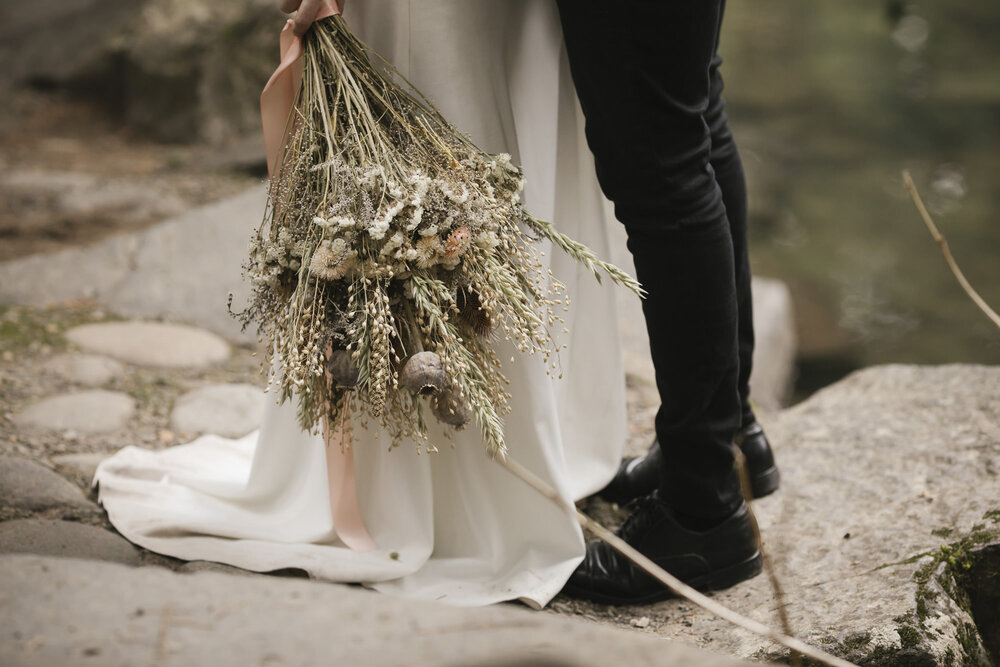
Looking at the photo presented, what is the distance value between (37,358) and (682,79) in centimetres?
199

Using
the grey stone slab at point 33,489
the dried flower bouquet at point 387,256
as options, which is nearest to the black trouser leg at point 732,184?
the dried flower bouquet at point 387,256

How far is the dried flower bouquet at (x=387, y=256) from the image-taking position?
1.18m

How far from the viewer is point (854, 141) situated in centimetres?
634

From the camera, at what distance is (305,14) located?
4.30 feet

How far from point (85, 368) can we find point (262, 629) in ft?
6.09

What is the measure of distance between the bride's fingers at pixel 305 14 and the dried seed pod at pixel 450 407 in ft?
2.04

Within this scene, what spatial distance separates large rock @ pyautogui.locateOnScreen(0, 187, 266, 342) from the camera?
110 inches

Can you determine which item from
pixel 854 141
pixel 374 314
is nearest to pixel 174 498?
pixel 374 314

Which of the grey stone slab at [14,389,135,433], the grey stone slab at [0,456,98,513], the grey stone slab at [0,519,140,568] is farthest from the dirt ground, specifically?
the grey stone slab at [0,519,140,568]

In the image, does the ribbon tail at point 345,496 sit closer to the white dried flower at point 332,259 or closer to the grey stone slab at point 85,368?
the white dried flower at point 332,259

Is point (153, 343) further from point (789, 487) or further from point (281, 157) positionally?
point (789, 487)

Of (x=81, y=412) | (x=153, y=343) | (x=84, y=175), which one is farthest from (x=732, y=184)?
(x=84, y=175)

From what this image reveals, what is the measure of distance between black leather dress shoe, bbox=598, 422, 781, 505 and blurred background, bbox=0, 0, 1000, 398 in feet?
6.16

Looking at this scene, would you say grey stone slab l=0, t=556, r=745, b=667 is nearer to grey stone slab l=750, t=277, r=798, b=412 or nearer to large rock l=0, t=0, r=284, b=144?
grey stone slab l=750, t=277, r=798, b=412
